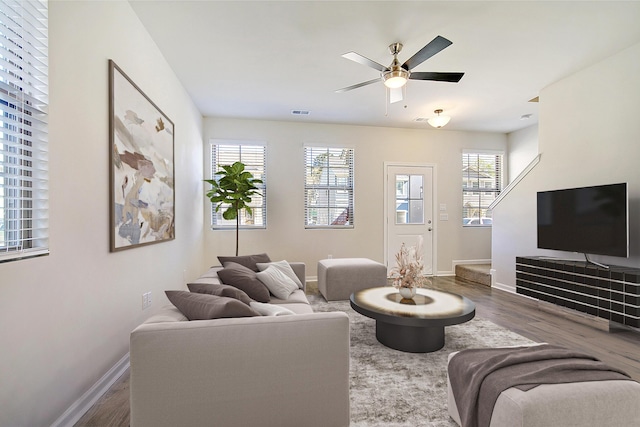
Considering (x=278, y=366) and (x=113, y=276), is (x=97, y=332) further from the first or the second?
(x=278, y=366)

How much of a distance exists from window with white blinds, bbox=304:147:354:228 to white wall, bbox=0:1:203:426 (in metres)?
3.29

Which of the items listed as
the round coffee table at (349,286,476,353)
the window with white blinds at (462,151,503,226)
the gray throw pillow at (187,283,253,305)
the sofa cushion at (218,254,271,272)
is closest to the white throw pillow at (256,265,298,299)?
the sofa cushion at (218,254,271,272)

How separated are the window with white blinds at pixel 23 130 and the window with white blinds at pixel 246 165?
12.5 ft

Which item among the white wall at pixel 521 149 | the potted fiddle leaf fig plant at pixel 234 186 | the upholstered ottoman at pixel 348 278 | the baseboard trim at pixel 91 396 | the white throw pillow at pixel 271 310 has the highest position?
the white wall at pixel 521 149

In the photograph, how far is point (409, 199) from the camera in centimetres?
586

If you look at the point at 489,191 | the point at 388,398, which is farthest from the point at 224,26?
the point at 489,191

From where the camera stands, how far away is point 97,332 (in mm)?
1925

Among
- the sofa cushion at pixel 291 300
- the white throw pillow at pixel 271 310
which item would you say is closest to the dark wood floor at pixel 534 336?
the white throw pillow at pixel 271 310

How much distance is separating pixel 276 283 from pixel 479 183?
5.09m

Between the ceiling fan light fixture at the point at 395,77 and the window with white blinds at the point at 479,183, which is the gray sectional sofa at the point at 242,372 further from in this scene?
the window with white blinds at the point at 479,183

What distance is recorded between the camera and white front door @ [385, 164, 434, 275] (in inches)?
227

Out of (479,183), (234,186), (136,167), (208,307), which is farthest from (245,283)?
(479,183)

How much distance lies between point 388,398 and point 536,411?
89 cm

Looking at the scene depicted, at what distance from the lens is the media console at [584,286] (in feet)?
9.17
